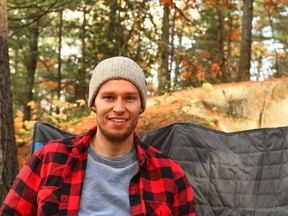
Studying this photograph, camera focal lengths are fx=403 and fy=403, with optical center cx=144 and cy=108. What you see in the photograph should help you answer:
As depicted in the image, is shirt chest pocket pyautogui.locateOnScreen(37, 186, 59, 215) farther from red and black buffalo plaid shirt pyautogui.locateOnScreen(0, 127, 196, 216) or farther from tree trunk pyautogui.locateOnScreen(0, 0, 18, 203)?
tree trunk pyautogui.locateOnScreen(0, 0, 18, 203)

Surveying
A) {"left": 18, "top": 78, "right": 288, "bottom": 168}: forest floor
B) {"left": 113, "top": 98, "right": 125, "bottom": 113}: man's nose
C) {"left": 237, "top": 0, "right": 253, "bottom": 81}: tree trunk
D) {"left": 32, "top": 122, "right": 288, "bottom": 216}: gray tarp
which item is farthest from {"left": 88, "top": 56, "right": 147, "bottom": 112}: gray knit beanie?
{"left": 237, "top": 0, "right": 253, "bottom": 81}: tree trunk

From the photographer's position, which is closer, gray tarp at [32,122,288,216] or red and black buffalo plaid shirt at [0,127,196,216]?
red and black buffalo plaid shirt at [0,127,196,216]

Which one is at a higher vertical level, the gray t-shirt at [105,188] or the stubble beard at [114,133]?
the stubble beard at [114,133]

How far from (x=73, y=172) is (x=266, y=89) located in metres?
5.04

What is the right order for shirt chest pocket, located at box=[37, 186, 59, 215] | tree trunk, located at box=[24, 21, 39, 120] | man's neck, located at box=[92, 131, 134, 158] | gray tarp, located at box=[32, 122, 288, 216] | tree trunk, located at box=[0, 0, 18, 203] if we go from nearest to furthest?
1. shirt chest pocket, located at box=[37, 186, 59, 215]
2. man's neck, located at box=[92, 131, 134, 158]
3. gray tarp, located at box=[32, 122, 288, 216]
4. tree trunk, located at box=[0, 0, 18, 203]
5. tree trunk, located at box=[24, 21, 39, 120]

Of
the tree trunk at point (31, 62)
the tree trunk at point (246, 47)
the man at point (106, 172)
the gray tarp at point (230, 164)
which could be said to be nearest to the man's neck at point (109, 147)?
the man at point (106, 172)

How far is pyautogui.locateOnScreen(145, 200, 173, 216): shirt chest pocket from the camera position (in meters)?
2.21

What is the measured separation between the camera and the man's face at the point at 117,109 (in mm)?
2195

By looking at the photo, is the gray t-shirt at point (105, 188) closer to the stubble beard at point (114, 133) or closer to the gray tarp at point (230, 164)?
the stubble beard at point (114, 133)

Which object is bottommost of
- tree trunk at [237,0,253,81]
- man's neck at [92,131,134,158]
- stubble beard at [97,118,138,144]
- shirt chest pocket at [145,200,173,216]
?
shirt chest pocket at [145,200,173,216]

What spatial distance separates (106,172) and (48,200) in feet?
1.12

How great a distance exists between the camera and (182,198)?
7.69ft

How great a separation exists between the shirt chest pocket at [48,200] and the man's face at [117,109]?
410mm

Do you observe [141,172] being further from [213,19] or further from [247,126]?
[213,19]
